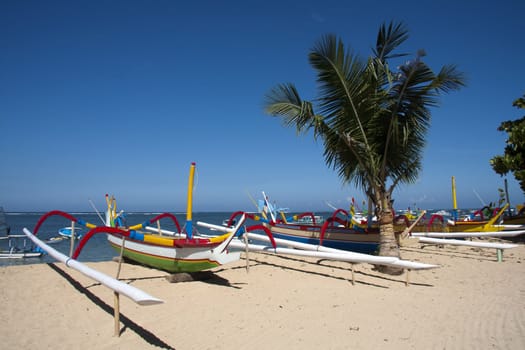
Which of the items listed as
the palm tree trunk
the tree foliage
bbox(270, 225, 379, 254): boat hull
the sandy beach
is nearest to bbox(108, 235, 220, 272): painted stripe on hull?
the sandy beach

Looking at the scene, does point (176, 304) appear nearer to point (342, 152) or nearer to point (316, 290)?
point (316, 290)

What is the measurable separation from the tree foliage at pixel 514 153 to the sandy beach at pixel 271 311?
25.8 ft

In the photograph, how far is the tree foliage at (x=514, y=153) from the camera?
14047 mm

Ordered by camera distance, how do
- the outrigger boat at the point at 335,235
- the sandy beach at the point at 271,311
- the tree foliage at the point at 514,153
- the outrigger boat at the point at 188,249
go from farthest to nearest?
the tree foliage at the point at 514,153 < the outrigger boat at the point at 335,235 < the outrigger boat at the point at 188,249 < the sandy beach at the point at 271,311

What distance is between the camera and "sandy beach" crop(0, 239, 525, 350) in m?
3.90

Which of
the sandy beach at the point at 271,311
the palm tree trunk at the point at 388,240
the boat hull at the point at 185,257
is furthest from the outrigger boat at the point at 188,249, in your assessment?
the palm tree trunk at the point at 388,240

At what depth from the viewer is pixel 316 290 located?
6.38m

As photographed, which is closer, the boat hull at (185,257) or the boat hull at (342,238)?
the boat hull at (185,257)

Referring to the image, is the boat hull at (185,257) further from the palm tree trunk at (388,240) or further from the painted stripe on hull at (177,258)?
the palm tree trunk at (388,240)

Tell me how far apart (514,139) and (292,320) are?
1462 cm

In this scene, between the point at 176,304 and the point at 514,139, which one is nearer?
the point at 176,304

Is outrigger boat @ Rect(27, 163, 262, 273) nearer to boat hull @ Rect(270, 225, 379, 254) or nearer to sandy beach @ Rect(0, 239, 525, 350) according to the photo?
sandy beach @ Rect(0, 239, 525, 350)

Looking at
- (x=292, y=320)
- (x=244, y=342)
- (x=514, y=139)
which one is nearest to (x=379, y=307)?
(x=292, y=320)

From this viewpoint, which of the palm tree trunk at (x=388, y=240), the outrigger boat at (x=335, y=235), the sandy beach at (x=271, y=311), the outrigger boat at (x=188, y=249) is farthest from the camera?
the outrigger boat at (x=335, y=235)
